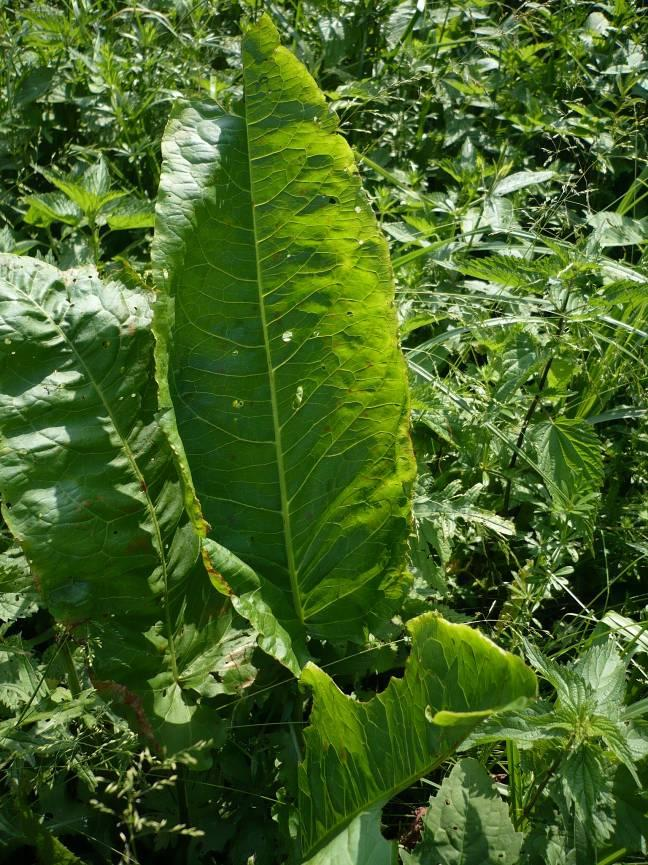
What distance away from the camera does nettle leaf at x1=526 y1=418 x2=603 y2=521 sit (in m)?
2.14

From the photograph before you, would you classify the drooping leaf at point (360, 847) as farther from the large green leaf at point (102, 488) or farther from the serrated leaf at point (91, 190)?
the serrated leaf at point (91, 190)

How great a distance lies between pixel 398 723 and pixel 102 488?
70cm

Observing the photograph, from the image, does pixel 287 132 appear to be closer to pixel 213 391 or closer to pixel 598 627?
pixel 213 391

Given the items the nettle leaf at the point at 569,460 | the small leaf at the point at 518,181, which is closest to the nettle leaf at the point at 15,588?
the nettle leaf at the point at 569,460

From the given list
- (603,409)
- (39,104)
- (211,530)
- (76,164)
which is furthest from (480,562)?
(39,104)

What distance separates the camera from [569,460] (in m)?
2.17

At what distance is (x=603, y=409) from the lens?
8.71 feet

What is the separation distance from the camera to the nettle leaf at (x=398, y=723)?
1.37m

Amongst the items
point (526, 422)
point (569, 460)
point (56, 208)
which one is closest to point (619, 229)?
point (526, 422)

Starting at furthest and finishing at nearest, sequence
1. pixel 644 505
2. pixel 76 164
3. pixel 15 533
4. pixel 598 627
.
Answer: pixel 76 164 → pixel 644 505 → pixel 598 627 → pixel 15 533

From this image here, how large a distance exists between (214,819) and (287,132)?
1.36 meters

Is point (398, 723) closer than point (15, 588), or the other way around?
point (398, 723)

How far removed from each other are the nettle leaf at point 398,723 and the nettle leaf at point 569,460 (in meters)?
0.77

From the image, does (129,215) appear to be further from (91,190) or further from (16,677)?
(16,677)
